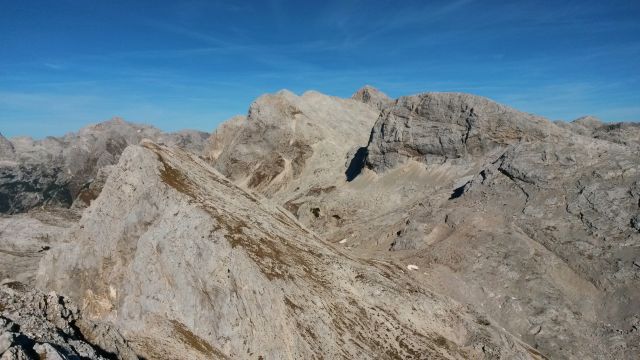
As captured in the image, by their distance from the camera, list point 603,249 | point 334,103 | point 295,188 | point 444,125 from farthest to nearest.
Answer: point 334,103 → point 295,188 → point 444,125 → point 603,249

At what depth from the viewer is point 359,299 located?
2908 centimetres

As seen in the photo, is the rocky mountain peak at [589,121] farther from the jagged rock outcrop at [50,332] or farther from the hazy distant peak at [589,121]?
the jagged rock outcrop at [50,332]

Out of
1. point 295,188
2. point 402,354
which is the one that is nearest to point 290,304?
point 402,354

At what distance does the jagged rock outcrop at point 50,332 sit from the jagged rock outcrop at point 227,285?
346 centimetres

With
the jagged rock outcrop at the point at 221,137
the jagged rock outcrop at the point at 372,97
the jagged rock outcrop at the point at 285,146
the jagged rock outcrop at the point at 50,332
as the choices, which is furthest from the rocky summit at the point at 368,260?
the jagged rock outcrop at the point at 372,97

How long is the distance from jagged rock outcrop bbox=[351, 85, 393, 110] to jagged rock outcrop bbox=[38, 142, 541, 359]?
9462 centimetres

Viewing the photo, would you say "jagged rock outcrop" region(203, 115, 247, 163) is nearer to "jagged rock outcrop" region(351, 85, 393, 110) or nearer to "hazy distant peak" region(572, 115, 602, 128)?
"jagged rock outcrop" region(351, 85, 393, 110)

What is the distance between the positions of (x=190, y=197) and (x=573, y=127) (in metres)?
93.6

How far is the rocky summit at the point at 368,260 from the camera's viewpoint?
79.6ft

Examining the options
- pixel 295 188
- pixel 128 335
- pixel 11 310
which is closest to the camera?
pixel 11 310

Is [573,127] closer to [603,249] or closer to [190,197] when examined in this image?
[603,249]

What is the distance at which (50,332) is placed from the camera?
15859mm

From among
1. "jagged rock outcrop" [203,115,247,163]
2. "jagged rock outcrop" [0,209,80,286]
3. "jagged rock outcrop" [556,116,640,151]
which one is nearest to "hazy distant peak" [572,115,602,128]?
"jagged rock outcrop" [556,116,640,151]

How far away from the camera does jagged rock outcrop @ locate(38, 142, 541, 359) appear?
79.8 feet
